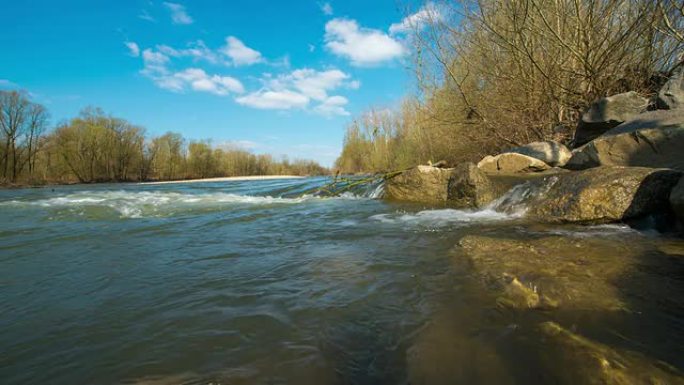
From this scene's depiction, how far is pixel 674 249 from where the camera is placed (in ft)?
10.6

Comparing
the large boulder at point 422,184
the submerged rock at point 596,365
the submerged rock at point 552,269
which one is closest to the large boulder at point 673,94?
the large boulder at point 422,184

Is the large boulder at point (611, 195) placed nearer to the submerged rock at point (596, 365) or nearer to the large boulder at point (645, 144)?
the large boulder at point (645, 144)

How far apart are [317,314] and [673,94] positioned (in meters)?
8.42

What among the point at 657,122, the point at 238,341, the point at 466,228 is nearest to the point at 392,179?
the point at 466,228

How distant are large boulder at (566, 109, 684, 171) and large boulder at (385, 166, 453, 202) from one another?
9.73ft

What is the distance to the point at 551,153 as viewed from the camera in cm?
855

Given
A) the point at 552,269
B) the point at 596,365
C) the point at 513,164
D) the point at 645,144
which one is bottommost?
the point at 596,365

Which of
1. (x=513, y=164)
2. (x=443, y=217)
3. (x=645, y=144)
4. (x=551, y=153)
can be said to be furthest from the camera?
(x=513, y=164)

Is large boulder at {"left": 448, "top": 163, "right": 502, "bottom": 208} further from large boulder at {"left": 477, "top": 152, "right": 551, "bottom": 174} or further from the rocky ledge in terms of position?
large boulder at {"left": 477, "top": 152, "right": 551, "bottom": 174}

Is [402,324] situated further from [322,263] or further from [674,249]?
[674,249]

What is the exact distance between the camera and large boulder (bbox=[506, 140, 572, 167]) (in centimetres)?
832

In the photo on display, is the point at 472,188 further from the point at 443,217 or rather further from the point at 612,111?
the point at 612,111

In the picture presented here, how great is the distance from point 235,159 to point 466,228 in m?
71.3

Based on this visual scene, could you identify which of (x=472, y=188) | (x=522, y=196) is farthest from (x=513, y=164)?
(x=522, y=196)
